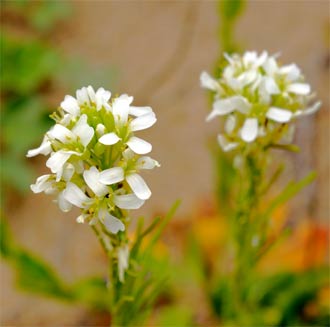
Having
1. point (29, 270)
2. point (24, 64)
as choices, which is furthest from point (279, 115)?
point (24, 64)

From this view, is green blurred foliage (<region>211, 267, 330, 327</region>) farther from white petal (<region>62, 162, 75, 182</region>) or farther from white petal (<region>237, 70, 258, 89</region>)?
white petal (<region>62, 162, 75, 182</region>)

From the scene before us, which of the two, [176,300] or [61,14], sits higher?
[61,14]

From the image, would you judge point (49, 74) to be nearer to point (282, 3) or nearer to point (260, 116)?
point (282, 3)

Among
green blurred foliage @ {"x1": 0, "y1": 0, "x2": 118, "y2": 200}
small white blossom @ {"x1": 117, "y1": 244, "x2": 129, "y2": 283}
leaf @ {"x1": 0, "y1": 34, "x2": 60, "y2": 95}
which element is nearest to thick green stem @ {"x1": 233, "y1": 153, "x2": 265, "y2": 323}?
small white blossom @ {"x1": 117, "y1": 244, "x2": 129, "y2": 283}

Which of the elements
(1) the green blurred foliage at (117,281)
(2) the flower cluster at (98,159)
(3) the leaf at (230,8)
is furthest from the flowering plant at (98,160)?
(3) the leaf at (230,8)

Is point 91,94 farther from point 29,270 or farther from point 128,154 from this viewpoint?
point 29,270

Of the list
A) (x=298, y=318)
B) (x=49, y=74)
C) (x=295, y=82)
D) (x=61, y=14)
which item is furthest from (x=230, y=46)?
(x=61, y=14)

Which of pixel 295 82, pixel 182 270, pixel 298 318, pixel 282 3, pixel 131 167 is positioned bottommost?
pixel 298 318
